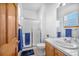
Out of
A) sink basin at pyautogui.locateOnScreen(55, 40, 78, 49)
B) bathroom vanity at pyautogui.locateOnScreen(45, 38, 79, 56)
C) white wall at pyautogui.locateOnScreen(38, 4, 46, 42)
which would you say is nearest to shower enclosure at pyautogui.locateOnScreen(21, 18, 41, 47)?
white wall at pyautogui.locateOnScreen(38, 4, 46, 42)

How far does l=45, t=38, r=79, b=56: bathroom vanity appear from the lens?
1346 millimetres

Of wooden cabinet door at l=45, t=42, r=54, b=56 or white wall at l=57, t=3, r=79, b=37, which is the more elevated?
white wall at l=57, t=3, r=79, b=37

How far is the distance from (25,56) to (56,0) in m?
0.86

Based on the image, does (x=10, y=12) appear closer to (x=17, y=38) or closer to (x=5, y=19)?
(x=5, y=19)

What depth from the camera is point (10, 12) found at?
141cm

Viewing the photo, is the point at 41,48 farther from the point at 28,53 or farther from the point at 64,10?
the point at 64,10

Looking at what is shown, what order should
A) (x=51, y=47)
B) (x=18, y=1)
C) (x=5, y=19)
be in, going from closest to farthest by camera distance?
1. (x=5, y=19)
2. (x=18, y=1)
3. (x=51, y=47)

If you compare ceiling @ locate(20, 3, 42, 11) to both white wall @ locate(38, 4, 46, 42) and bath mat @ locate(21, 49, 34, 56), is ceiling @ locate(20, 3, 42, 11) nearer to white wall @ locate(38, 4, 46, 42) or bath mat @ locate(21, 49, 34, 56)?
white wall @ locate(38, 4, 46, 42)

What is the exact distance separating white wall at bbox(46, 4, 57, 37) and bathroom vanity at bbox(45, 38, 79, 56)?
0.40 ft

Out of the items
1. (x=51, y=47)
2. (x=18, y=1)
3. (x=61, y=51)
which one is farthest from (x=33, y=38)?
(x=18, y=1)

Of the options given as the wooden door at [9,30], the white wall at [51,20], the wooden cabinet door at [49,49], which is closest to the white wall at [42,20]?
the white wall at [51,20]

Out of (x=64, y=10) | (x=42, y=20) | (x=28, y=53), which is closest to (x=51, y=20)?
(x=42, y=20)

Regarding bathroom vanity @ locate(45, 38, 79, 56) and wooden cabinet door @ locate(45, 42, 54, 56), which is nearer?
bathroom vanity @ locate(45, 38, 79, 56)

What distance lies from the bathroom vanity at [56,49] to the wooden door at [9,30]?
434 mm
